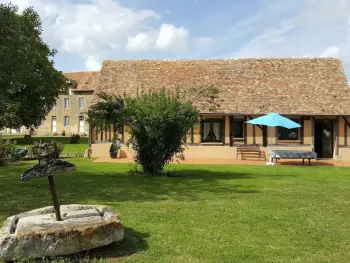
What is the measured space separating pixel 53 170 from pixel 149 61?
20345mm

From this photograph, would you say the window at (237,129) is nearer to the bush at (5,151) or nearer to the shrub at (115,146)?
the shrub at (115,146)

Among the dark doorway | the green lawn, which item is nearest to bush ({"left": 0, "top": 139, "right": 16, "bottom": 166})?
the green lawn

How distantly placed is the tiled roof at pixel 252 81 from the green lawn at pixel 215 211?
8165 millimetres

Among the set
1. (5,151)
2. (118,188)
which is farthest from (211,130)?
(118,188)

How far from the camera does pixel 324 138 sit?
22.0 m

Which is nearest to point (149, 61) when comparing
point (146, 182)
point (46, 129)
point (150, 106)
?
point (150, 106)

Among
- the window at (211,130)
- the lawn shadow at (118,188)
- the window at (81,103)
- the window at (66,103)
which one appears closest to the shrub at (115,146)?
the lawn shadow at (118,188)

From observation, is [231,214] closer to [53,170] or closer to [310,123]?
[53,170]

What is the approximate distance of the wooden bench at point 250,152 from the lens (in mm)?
20797

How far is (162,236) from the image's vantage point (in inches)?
234

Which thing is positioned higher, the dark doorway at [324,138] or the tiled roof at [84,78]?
the tiled roof at [84,78]

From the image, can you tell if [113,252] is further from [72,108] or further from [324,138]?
[72,108]

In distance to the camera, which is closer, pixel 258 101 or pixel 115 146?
pixel 115 146

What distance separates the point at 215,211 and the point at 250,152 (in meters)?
13.6
